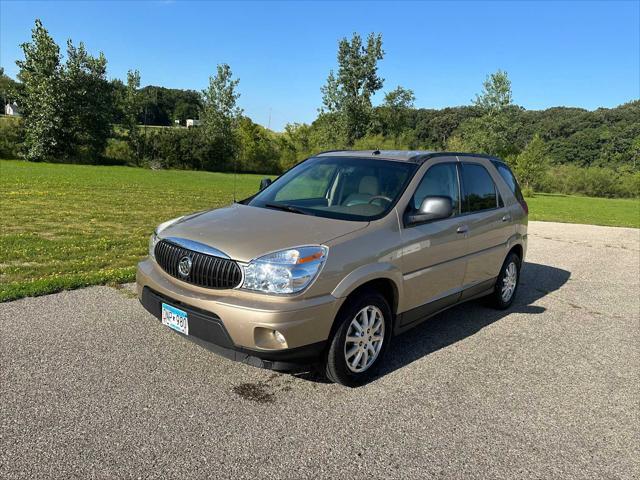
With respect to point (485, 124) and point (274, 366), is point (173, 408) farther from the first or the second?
point (485, 124)

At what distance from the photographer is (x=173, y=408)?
10.7 ft

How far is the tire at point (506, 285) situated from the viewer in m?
5.84

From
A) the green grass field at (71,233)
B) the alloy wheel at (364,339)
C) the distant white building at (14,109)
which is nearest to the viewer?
the alloy wheel at (364,339)

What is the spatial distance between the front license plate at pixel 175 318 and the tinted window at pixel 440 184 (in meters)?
2.16

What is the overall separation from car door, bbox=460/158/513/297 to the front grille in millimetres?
2594

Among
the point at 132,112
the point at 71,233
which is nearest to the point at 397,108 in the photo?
the point at 132,112

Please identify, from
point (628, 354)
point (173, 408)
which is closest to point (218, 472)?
point (173, 408)

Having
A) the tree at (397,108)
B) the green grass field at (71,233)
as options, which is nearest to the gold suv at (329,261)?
the green grass field at (71,233)

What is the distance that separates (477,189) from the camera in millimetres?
5359

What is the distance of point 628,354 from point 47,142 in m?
46.0

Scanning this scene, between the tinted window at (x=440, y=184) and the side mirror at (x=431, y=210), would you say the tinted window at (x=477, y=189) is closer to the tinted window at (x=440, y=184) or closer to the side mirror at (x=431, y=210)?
the tinted window at (x=440, y=184)

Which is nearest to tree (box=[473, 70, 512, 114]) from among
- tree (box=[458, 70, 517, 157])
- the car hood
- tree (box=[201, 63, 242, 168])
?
tree (box=[458, 70, 517, 157])

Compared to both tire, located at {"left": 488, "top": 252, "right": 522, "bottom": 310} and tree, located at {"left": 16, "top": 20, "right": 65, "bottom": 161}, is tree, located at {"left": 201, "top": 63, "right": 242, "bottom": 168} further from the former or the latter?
tire, located at {"left": 488, "top": 252, "right": 522, "bottom": 310}

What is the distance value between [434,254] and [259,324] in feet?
6.32
